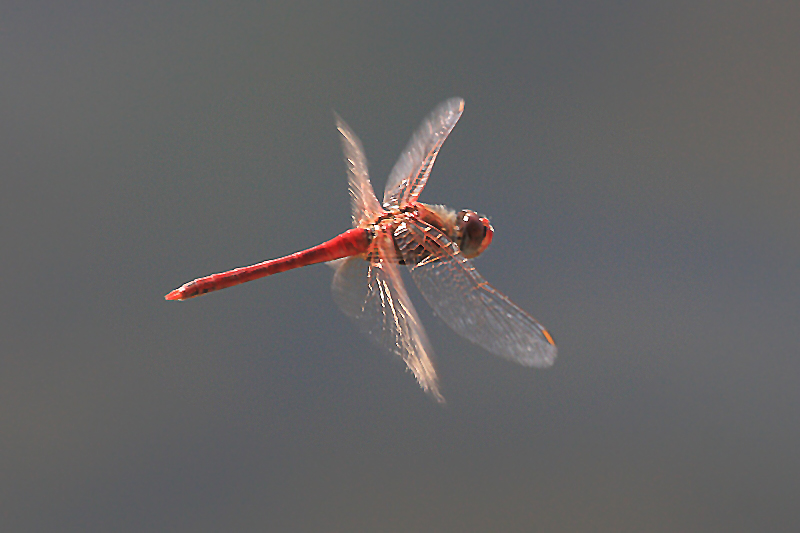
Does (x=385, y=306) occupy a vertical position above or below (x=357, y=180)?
below

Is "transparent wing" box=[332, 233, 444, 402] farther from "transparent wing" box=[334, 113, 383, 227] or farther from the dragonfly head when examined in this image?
the dragonfly head

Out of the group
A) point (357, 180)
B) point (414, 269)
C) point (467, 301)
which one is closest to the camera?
point (467, 301)

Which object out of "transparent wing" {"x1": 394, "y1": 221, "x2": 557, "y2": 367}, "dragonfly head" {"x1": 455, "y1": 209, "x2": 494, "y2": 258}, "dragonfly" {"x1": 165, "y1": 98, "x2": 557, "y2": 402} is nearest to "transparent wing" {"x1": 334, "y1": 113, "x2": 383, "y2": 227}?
"dragonfly" {"x1": 165, "y1": 98, "x2": 557, "y2": 402}

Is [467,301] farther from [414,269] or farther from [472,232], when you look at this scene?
[472,232]

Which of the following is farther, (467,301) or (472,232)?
(472,232)

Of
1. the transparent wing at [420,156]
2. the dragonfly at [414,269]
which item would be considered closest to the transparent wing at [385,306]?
the dragonfly at [414,269]

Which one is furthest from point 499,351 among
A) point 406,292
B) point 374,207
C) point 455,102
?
point 455,102

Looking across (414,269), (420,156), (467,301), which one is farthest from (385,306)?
(420,156)
